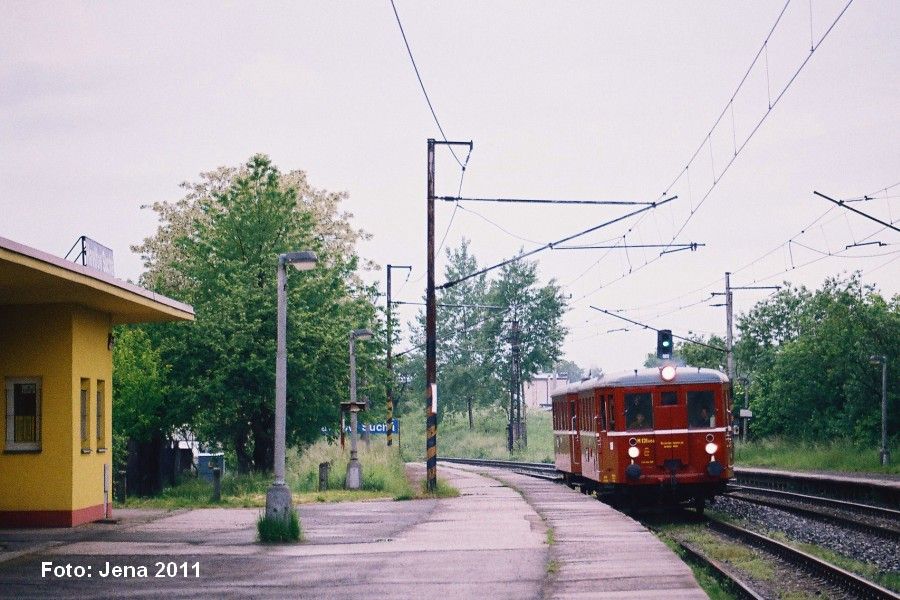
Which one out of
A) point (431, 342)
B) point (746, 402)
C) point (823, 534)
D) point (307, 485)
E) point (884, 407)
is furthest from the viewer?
point (746, 402)

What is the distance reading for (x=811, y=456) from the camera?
42844 millimetres

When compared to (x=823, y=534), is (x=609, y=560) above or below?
above

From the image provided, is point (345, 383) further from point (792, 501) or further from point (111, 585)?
point (111, 585)

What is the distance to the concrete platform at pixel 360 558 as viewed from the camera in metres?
12.4

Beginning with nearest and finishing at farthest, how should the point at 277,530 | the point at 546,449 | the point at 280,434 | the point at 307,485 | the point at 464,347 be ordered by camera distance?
1. the point at 277,530
2. the point at 280,434
3. the point at 307,485
4. the point at 546,449
5. the point at 464,347

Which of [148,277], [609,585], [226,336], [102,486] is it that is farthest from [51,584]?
[148,277]

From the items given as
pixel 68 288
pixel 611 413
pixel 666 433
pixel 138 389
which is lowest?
pixel 666 433

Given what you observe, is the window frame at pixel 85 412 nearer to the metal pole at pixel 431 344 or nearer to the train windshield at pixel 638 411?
the metal pole at pixel 431 344

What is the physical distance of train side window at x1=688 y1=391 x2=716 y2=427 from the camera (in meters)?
22.6

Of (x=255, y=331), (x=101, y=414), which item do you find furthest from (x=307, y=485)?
(x=101, y=414)

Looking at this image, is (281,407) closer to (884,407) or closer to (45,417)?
(45,417)

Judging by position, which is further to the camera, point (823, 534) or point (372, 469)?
point (372, 469)

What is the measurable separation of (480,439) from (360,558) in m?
67.2

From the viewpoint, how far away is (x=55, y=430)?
64.3ft
